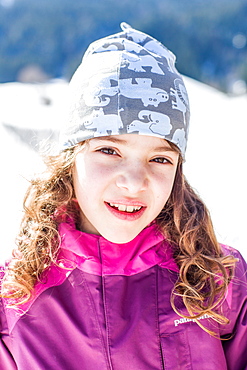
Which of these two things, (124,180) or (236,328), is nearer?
(124,180)

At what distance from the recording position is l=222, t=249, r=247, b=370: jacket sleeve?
1.53 m

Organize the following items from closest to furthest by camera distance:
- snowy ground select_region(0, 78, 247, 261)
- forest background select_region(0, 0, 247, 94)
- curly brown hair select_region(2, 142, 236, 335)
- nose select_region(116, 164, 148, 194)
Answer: nose select_region(116, 164, 148, 194)
curly brown hair select_region(2, 142, 236, 335)
snowy ground select_region(0, 78, 247, 261)
forest background select_region(0, 0, 247, 94)

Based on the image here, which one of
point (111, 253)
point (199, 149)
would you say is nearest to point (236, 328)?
point (111, 253)

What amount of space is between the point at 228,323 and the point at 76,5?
579cm

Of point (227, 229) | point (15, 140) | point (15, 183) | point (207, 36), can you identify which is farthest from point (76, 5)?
point (227, 229)

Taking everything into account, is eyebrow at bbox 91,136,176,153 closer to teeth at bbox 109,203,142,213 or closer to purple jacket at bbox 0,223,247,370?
teeth at bbox 109,203,142,213

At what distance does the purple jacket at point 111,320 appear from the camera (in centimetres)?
143

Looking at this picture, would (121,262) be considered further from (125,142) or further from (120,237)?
(125,142)

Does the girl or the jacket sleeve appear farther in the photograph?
the jacket sleeve

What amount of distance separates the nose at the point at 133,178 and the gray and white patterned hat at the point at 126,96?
0.11 meters

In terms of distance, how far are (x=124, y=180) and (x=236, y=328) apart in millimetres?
664

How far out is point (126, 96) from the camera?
56.0 inches

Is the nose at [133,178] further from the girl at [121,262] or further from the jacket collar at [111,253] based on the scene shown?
the jacket collar at [111,253]

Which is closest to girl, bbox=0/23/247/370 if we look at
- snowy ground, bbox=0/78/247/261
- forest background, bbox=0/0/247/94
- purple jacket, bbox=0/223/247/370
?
purple jacket, bbox=0/223/247/370
